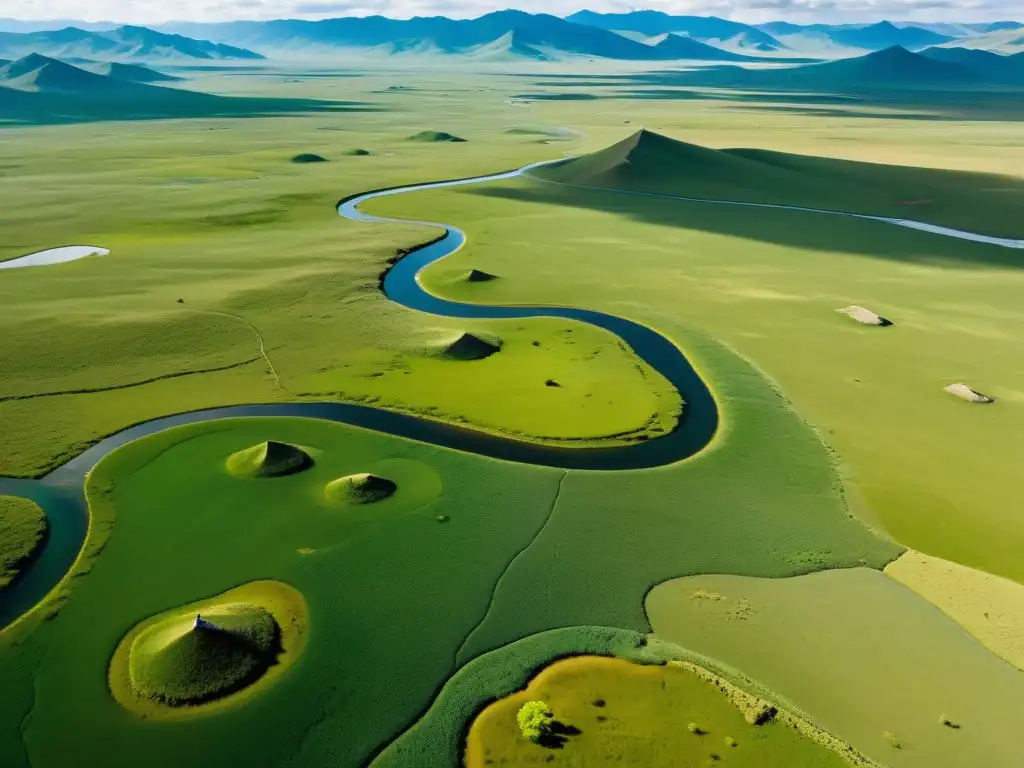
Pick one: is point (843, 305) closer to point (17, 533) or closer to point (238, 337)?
point (238, 337)

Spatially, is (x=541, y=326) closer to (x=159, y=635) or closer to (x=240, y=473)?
(x=240, y=473)

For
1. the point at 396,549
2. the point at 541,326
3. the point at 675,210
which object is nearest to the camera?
the point at 396,549

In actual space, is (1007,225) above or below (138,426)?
above

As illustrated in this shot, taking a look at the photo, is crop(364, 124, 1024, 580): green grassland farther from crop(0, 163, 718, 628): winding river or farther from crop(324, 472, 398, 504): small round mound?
crop(324, 472, 398, 504): small round mound

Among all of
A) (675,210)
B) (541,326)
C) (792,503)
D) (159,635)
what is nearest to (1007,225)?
(675,210)

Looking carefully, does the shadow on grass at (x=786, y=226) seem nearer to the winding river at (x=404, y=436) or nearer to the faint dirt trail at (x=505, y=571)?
the winding river at (x=404, y=436)

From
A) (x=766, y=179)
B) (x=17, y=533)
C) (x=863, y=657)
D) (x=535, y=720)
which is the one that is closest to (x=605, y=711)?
(x=535, y=720)

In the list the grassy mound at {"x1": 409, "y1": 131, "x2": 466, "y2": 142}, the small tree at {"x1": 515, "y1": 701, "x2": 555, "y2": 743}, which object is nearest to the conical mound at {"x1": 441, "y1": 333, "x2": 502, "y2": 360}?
the small tree at {"x1": 515, "y1": 701, "x2": 555, "y2": 743}
